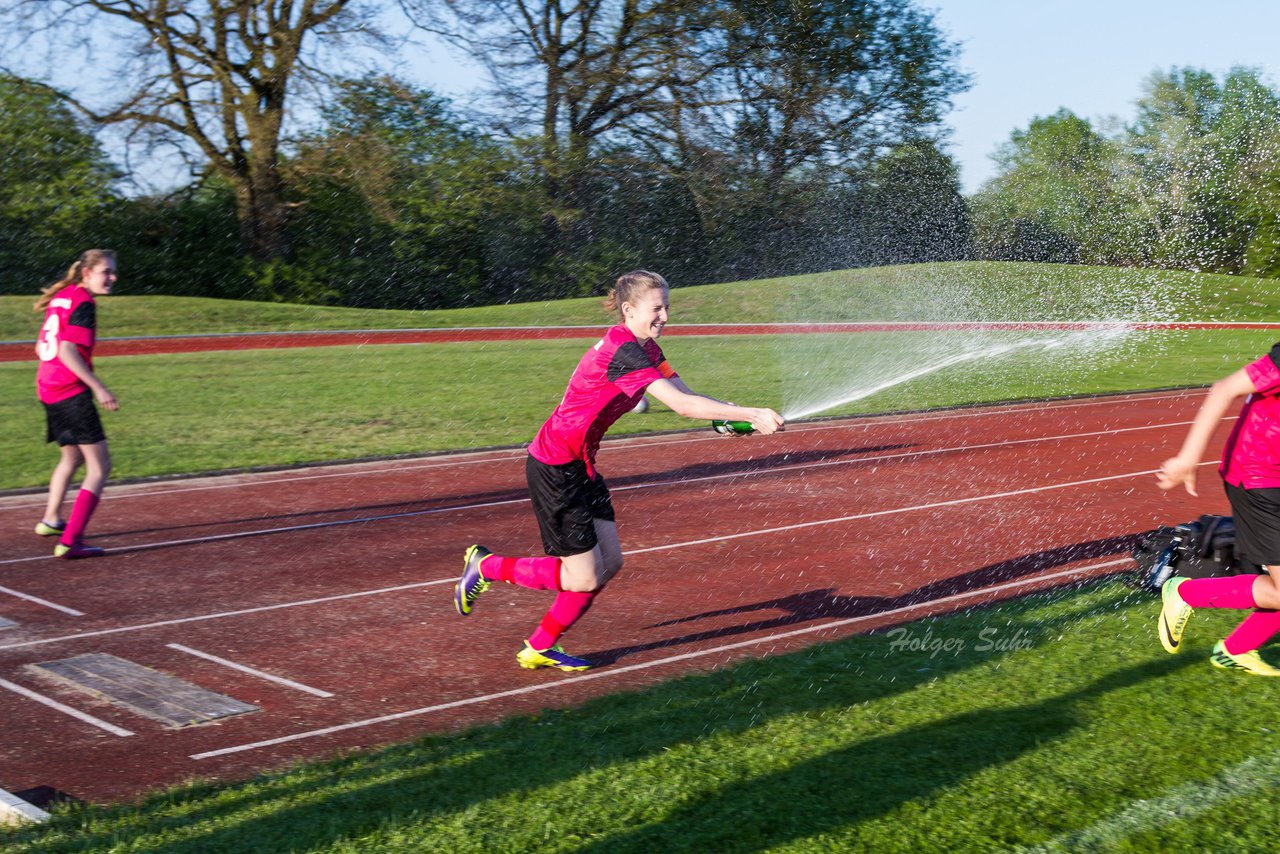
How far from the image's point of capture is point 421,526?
30.2ft

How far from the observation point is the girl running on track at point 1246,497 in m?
4.53

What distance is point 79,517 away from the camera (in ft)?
26.0

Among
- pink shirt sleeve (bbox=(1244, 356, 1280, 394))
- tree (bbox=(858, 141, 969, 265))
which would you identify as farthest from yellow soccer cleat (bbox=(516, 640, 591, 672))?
tree (bbox=(858, 141, 969, 265))

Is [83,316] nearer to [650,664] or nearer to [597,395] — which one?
[597,395]

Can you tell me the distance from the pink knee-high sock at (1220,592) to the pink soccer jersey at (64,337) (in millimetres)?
Result: 6693

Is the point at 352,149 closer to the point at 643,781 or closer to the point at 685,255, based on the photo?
the point at 685,255

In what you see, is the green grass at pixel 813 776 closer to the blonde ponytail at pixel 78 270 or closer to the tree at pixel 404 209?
the blonde ponytail at pixel 78 270

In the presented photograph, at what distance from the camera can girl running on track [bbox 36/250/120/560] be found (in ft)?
25.6

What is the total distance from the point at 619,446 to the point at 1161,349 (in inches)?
783

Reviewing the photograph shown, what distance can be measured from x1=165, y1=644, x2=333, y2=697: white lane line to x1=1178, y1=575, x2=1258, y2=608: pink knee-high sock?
12.9ft

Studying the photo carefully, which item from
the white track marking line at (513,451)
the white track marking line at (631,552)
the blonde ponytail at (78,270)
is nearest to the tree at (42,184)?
the white track marking line at (513,451)

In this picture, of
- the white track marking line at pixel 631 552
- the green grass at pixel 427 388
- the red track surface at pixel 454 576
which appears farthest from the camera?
the green grass at pixel 427 388

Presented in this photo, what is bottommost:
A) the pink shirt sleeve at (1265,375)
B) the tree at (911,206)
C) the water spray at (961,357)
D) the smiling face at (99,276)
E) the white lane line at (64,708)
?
the water spray at (961,357)

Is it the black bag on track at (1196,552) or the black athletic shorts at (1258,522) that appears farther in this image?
the black bag on track at (1196,552)
